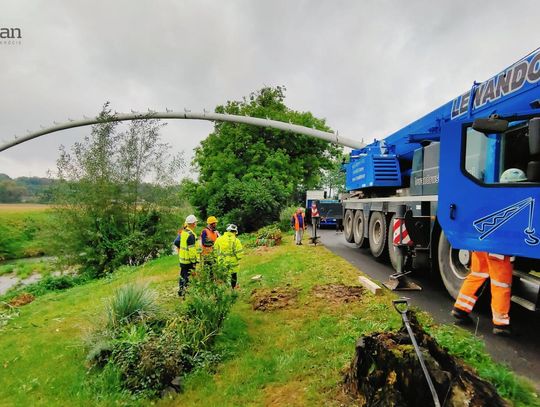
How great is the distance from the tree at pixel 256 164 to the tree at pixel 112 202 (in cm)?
526

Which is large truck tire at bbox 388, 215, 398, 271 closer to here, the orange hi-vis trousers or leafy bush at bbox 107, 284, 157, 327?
the orange hi-vis trousers

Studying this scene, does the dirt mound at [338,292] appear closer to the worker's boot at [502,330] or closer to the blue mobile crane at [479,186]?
the blue mobile crane at [479,186]

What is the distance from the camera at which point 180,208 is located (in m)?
19.0

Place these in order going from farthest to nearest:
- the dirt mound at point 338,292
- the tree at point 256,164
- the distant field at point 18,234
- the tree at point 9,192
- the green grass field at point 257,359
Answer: the tree at point 9,192, the distant field at point 18,234, the tree at point 256,164, the dirt mound at point 338,292, the green grass field at point 257,359

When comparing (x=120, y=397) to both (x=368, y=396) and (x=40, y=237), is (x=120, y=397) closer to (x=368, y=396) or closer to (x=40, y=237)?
(x=368, y=396)

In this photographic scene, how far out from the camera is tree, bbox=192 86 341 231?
22359 millimetres

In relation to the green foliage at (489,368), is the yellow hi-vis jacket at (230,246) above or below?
above

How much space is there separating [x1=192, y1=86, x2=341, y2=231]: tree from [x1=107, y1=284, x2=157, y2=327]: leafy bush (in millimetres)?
16135

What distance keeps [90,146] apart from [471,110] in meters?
16.7

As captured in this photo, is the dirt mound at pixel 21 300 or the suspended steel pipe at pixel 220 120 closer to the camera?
the dirt mound at pixel 21 300

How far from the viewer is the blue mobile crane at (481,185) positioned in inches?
153

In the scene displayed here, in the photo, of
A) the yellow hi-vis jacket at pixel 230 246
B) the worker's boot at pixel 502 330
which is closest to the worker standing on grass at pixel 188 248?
the yellow hi-vis jacket at pixel 230 246

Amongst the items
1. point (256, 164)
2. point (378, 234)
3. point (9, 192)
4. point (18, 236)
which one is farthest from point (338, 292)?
point (9, 192)

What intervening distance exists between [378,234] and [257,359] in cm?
593
